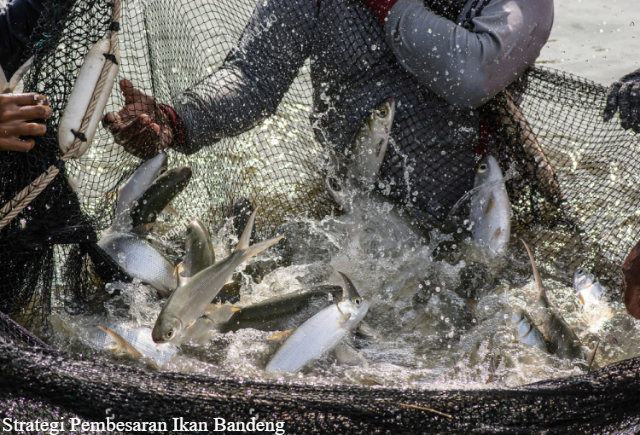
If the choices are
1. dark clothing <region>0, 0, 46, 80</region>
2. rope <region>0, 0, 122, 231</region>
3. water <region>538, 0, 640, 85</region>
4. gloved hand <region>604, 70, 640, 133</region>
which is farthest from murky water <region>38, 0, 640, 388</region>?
water <region>538, 0, 640, 85</region>

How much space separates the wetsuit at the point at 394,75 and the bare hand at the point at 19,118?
1.01 meters

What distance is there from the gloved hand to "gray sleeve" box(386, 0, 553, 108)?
1.71 ft

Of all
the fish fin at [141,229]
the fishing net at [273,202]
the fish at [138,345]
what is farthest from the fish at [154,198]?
the fish at [138,345]

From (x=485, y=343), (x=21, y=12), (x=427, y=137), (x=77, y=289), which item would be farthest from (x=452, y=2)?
(x=77, y=289)

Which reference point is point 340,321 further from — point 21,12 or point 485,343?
point 21,12

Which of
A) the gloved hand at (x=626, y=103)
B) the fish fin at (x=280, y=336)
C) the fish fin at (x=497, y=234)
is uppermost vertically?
the gloved hand at (x=626, y=103)

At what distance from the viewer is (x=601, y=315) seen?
8.04 feet

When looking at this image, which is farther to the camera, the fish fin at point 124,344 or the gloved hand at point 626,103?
the gloved hand at point 626,103

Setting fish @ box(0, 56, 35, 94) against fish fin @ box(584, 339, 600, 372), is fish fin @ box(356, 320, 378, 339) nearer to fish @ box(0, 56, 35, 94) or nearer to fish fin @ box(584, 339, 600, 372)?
fish fin @ box(584, 339, 600, 372)

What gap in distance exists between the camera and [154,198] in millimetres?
2637

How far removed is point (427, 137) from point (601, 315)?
130 centimetres

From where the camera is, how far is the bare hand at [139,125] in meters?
2.46

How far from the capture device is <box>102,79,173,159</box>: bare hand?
246 centimetres

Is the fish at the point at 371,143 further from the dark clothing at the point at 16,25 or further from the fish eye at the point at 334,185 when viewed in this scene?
the dark clothing at the point at 16,25
